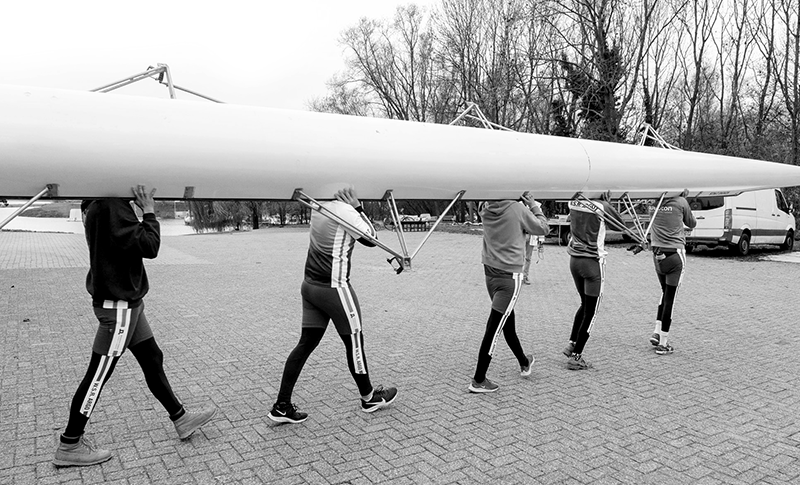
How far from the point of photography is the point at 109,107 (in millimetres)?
3135

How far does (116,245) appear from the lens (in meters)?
3.32

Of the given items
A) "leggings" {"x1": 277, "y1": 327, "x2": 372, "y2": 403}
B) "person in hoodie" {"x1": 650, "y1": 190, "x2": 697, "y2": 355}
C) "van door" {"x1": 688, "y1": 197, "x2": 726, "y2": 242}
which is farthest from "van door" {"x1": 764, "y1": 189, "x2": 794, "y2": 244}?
"leggings" {"x1": 277, "y1": 327, "x2": 372, "y2": 403}

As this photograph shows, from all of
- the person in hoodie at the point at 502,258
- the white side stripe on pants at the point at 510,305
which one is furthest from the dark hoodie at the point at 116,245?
the white side stripe on pants at the point at 510,305

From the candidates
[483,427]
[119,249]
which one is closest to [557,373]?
[483,427]

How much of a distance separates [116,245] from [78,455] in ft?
4.17

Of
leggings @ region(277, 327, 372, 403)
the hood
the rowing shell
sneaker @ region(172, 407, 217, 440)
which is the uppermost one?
the rowing shell

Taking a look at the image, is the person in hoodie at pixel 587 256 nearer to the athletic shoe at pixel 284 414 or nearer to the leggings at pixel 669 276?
the leggings at pixel 669 276

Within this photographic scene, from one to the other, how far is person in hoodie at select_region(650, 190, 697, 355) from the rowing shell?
4.04 ft

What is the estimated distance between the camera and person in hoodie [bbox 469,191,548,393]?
4703 mm

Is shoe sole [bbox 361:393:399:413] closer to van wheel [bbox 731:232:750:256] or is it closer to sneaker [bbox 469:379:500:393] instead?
sneaker [bbox 469:379:500:393]

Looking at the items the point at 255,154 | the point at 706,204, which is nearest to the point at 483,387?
the point at 255,154

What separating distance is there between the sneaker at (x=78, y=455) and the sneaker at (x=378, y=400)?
1750 millimetres

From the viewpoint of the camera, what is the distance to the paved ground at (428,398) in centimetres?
342

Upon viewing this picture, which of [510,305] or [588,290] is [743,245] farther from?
[510,305]
